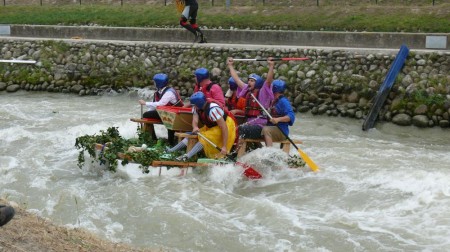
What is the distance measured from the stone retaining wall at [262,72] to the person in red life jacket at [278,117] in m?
5.09

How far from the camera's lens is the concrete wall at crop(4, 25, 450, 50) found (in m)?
20.3

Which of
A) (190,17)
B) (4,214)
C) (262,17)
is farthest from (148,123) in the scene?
(262,17)

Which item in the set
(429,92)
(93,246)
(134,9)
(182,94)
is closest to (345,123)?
(429,92)

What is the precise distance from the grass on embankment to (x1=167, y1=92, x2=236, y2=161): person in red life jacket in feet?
39.1

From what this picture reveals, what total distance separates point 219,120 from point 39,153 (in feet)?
14.4

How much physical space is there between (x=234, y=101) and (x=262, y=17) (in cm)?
1422

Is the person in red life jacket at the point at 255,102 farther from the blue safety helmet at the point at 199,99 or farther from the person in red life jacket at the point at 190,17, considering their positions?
the person in red life jacket at the point at 190,17

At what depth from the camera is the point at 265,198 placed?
12.0 metres

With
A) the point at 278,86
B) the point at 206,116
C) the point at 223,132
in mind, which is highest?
the point at 278,86

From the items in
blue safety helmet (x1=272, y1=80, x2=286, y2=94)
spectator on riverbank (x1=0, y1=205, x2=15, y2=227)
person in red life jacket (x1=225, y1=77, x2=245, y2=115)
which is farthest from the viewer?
person in red life jacket (x1=225, y1=77, x2=245, y2=115)

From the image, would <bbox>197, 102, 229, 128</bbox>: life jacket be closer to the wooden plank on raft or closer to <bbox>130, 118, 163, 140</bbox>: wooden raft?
the wooden plank on raft

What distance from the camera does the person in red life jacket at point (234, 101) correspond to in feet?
45.2

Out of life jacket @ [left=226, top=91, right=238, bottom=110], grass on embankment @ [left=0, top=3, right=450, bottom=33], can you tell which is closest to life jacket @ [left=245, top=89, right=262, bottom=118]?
life jacket @ [left=226, top=91, right=238, bottom=110]

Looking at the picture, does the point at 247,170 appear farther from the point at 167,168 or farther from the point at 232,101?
the point at 232,101
